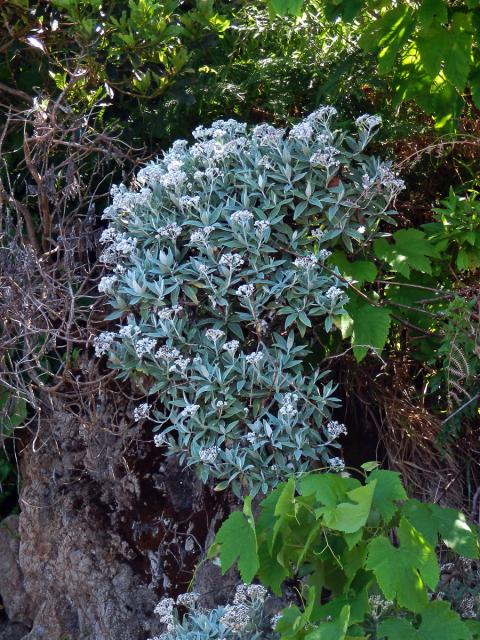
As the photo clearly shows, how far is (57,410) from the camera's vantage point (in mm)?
4160

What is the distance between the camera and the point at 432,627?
8.29 ft

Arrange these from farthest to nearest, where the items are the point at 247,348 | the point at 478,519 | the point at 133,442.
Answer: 1. the point at 133,442
2. the point at 478,519
3. the point at 247,348

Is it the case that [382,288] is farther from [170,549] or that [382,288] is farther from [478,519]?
[170,549]

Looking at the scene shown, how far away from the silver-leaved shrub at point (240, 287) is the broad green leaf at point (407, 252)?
3.2 inches

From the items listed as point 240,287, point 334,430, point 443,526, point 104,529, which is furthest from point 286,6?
point 104,529

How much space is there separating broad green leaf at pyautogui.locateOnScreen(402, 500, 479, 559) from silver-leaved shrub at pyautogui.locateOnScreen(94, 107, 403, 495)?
596mm

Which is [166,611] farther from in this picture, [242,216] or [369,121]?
[369,121]

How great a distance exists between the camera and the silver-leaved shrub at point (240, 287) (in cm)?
328

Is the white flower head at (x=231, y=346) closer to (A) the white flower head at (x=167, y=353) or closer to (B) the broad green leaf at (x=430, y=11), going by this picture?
(A) the white flower head at (x=167, y=353)

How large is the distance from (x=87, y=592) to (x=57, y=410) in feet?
2.61

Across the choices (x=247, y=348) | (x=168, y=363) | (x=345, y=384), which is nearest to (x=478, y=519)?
(x=345, y=384)

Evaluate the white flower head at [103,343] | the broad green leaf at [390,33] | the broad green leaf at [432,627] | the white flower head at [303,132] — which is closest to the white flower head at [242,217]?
the white flower head at [303,132]

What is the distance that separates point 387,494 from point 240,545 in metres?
0.45

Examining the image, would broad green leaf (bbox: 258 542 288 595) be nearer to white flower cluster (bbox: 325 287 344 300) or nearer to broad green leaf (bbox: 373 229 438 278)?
white flower cluster (bbox: 325 287 344 300)
